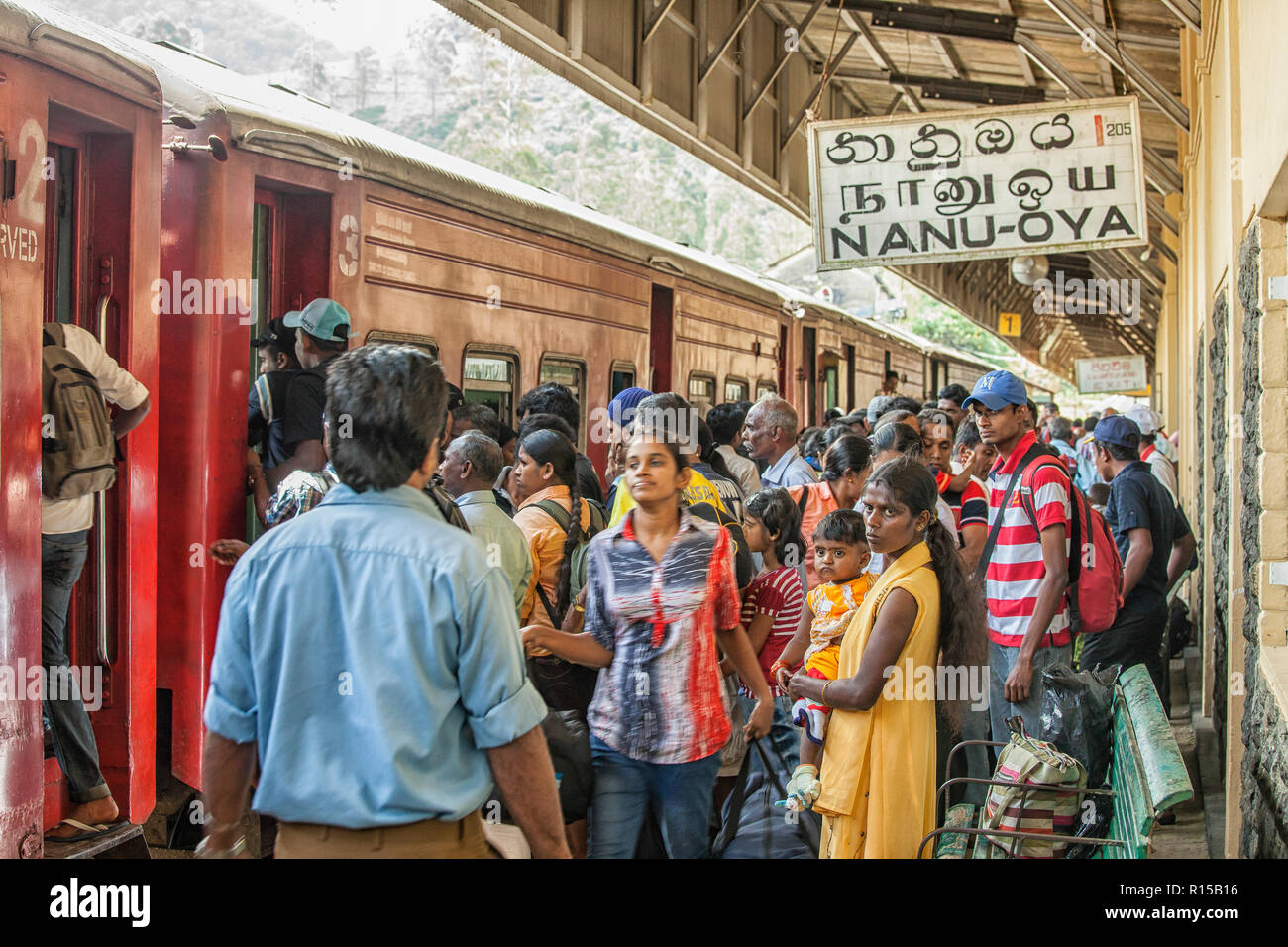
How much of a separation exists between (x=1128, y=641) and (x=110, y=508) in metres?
4.40

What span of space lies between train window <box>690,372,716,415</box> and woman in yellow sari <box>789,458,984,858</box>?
252 inches

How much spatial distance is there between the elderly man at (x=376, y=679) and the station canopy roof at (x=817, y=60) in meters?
4.93

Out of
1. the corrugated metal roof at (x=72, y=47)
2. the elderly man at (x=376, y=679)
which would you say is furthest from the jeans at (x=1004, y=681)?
the corrugated metal roof at (x=72, y=47)

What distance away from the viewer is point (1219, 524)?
5934 mm

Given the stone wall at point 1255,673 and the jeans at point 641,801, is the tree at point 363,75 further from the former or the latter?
the jeans at point 641,801

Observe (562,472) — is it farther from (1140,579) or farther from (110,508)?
(1140,579)

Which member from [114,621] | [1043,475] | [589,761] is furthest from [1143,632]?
[114,621]

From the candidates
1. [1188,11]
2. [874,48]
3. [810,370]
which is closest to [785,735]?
[1188,11]

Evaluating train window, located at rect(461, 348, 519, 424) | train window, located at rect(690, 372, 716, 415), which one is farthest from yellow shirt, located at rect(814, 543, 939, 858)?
train window, located at rect(690, 372, 716, 415)

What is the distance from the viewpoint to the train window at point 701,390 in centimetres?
1021

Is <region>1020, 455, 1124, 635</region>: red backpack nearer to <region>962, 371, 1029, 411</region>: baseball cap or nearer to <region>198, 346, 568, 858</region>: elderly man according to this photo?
<region>962, 371, 1029, 411</region>: baseball cap

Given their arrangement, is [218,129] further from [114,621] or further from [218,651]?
[218,651]

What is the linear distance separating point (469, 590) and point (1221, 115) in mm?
4848

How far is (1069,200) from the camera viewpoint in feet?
23.8
